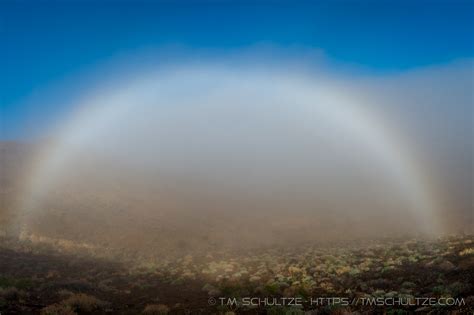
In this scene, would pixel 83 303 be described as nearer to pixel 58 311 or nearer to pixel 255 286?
pixel 58 311

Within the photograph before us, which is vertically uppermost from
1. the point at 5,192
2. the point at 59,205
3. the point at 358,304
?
the point at 5,192

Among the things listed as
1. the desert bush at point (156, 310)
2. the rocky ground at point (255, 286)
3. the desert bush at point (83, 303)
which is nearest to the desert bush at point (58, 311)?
the rocky ground at point (255, 286)

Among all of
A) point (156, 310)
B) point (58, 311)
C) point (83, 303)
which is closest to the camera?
point (58, 311)

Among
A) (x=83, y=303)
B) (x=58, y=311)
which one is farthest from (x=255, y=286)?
(x=58, y=311)

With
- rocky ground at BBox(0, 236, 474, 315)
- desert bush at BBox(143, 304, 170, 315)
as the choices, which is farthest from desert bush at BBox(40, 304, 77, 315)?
desert bush at BBox(143, 304, 170, 315)

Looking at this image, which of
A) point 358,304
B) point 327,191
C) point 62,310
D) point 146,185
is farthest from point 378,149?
point 62,310

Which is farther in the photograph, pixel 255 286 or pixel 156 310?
pixel 255 286

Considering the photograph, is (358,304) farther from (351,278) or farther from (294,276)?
(294,276)

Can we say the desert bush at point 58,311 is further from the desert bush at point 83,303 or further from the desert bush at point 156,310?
the desert bush at point 156,310
